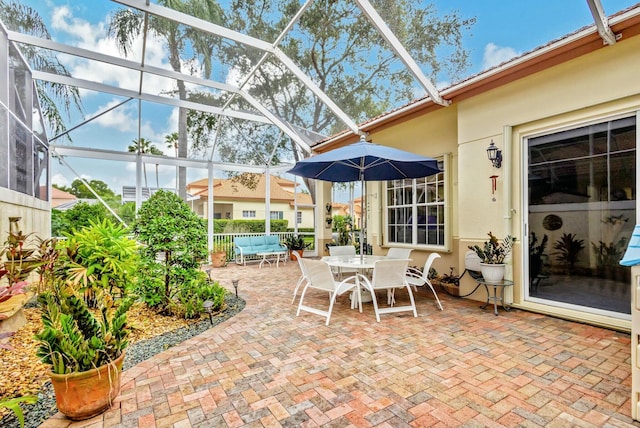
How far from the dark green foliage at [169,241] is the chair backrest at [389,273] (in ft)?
8.49

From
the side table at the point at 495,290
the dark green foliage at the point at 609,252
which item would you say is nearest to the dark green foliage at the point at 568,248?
the dark green foliage at the point at 609,252

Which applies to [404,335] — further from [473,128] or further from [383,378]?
[473,128]

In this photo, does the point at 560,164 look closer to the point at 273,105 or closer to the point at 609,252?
the point at 609,252

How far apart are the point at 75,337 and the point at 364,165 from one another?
4406mm

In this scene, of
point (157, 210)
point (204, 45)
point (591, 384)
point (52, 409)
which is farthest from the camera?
point (204, 45)

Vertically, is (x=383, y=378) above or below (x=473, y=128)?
below

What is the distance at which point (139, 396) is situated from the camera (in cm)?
245

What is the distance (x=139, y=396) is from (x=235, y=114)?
8235 millimetres

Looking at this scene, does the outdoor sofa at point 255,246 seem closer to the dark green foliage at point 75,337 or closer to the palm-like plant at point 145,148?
the palm-like plant at point 145,148

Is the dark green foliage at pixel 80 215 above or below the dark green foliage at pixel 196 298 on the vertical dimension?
above

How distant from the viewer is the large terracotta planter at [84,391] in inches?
83.7

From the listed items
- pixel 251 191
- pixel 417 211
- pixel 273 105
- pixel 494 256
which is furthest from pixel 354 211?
pixel 494 256

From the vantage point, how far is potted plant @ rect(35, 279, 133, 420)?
2.14 m

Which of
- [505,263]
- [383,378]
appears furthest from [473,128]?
[383,378]
